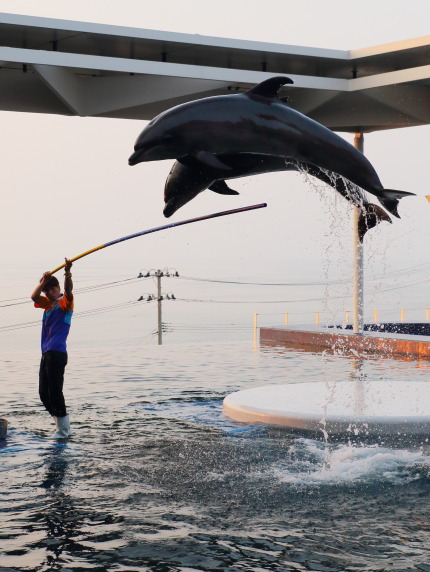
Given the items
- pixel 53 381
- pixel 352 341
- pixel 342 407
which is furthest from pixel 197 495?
pixel 352 341

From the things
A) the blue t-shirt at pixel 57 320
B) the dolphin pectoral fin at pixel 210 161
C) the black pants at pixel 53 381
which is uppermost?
the dolphin pectoral fin at pixel 210 161

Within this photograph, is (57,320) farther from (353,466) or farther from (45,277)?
(353,466)

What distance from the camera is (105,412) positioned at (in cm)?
1079

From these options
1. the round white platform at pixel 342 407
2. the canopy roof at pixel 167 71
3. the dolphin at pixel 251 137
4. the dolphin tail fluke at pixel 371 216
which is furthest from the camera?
the canopy roof at pixel 167 71

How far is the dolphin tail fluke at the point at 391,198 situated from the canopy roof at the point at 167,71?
712 cm

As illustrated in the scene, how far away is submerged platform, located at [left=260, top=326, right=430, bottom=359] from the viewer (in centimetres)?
1928

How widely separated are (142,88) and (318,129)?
7529 mm

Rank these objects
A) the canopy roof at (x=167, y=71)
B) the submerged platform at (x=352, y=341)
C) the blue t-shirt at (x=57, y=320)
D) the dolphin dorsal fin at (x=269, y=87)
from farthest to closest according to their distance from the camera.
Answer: the submerged platform at (x=352, y=341), the canopy roof at (x=167, y=71), the blue t-shirt at (x=57, y=320), the dolphin dorsal fin at (x=269, y=87)

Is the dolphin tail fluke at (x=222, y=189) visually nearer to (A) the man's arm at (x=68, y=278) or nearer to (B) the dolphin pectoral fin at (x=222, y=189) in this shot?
(B) the dolphin pectoral fin at (x=222, y=189)

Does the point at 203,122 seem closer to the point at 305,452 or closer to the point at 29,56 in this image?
the point at 305,452

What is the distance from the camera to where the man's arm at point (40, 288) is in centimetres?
859

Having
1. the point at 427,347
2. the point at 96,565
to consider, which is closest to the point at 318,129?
the point at 96,565

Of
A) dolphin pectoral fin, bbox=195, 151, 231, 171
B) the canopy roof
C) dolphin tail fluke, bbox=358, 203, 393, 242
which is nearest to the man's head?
dolphin pectoral fin, bbox=195, 151, 231, 171

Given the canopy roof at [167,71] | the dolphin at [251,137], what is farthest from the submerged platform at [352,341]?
the dolphin at [251,137]
